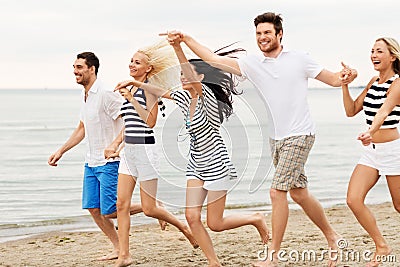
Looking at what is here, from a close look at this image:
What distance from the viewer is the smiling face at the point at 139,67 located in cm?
691

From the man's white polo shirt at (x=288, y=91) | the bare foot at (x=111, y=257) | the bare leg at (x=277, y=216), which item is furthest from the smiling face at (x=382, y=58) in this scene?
the bare foot at (x=111, y=257)

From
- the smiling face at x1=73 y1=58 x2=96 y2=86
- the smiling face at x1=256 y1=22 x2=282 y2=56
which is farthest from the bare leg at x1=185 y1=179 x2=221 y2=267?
the smiling face at x1=73 y1=58 x2=96 y2=86

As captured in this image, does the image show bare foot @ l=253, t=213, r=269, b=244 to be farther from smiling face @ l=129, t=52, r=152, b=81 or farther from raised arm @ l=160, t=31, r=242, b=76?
smiling face @ l=129, t=52, r=152, b=81

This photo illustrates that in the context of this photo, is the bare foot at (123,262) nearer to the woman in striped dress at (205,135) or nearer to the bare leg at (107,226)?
the bare leg at (107,226)

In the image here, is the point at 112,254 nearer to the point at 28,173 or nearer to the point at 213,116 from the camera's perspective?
the point at 213,116

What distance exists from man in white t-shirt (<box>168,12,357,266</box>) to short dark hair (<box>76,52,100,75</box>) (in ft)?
4.54

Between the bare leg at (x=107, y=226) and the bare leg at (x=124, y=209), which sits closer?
the bare leg at (x=124, y=209)

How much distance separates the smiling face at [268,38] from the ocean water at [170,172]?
0.37 m

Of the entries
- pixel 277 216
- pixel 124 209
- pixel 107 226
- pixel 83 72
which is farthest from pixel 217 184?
pixel 83 72

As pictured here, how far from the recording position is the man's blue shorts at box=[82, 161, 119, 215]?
7.16 meters


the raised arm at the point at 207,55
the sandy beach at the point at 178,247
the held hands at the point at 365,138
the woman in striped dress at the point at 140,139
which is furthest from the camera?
the sandy beach at the point at 178,247

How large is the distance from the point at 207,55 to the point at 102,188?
Answer: 5.49 feet

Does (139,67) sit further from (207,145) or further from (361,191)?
(361,191)

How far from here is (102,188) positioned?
7148mm
